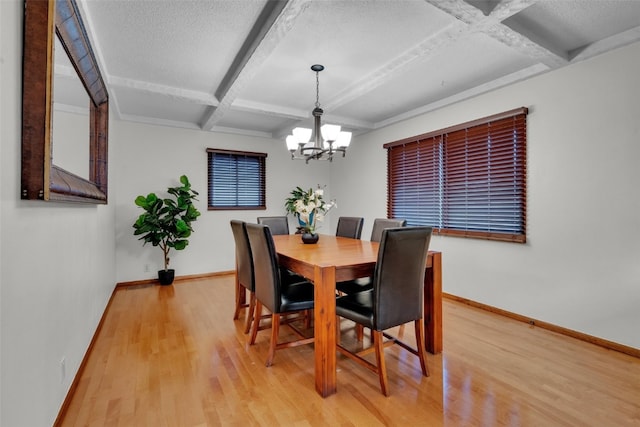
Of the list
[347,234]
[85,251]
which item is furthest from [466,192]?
[85,251]

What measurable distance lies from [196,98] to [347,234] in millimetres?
2398

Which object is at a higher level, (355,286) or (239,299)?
(355,286)

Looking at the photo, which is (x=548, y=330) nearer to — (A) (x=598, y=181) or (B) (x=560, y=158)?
(A) (x=598, y=181)

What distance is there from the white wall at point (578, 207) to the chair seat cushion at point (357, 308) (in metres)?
1.94

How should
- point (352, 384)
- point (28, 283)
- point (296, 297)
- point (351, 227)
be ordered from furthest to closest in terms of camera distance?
point (351, 227), point (296, 297), point (352, 384), point (28, 283)

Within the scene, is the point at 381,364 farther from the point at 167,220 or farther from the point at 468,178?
the point at 167,220

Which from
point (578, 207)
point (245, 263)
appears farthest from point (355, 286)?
point (578, 207)

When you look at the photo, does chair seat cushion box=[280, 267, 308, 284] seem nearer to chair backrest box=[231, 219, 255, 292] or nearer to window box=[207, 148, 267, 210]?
chair backrest box=[231, 219, 255, 292]

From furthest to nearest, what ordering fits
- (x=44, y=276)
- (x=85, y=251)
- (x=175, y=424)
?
(x=85, y=251), (x=175, y=424), (x=44, y=276)

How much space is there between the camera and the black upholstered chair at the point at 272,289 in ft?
7.34

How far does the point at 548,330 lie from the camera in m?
2.92

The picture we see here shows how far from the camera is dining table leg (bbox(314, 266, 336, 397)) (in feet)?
6.31

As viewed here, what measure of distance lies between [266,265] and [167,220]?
278 centimetres

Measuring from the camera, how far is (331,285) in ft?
6.39
